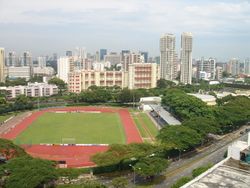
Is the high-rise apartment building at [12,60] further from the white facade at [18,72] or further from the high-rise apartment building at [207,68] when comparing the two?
the high-rise apartment building at [207,68]

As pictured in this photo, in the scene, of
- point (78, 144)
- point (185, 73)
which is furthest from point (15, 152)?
point (185, 73)

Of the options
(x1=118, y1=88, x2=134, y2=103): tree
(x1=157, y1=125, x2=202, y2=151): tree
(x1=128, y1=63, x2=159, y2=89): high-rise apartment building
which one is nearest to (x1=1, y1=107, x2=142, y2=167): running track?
(x1=157, y1=125, x2=202, y2=151): tree

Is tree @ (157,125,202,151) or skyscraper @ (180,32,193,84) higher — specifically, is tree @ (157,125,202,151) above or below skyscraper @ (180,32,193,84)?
below

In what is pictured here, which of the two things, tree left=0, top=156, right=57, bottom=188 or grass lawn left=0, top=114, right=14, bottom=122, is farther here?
grass lawn left=0, top=114, right=14, bottom=122

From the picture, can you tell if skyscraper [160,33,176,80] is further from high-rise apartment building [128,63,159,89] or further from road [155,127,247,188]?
road [155,127,247,188]

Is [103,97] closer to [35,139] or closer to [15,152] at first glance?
[35,139]

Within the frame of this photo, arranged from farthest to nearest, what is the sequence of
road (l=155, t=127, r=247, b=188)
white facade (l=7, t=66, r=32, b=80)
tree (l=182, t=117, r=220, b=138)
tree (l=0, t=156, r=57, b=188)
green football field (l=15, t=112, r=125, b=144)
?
white facade (l=7, t=66, r=32, b=80) < green football field (l=15, t=112, r=125, b=144) < tree (l=182, t=117, r=220, b=138) < road (l=155, t=127, r=247, b=188) < tree (l=0, t=156, r=57, b=188)
